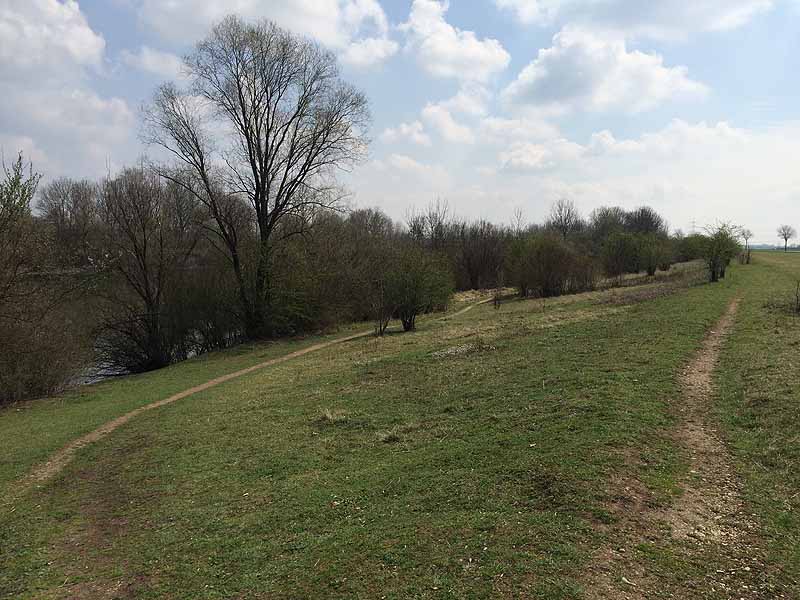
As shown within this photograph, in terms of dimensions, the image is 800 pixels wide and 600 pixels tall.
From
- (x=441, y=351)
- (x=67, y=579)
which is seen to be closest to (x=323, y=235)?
(x=441, y=351)

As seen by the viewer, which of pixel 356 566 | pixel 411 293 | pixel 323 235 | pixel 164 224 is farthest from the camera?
pixel 323 235

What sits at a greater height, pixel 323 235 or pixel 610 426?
pixel 323 235

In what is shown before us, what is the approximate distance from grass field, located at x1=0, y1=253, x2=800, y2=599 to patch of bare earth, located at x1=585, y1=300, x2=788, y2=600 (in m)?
0.07

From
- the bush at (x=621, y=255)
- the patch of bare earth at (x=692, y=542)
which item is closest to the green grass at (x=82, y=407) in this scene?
the patch of bare earth at (x=692, y=542)

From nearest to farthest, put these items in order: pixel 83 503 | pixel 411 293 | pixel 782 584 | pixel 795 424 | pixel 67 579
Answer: pixel 782 584, pixel 67 579, pixel 795 424, pixel 83 503, pixel 411 293

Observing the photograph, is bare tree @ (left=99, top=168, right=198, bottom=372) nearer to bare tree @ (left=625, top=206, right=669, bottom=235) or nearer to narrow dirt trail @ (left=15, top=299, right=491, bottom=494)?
narrow dirt trail @ (left=15, top=299, right=491, bottom=494)

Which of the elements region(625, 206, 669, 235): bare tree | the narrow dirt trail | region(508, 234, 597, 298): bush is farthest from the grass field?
region(625, 206, 669, 235): bare tree

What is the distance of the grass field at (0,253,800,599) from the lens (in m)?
4.69

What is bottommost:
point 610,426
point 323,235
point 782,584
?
point 782,584

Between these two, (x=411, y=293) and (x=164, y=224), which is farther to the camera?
(x=164, y=224)

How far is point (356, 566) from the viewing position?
→ 4.83 m

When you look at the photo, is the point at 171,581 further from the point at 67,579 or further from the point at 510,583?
the point at 510,583

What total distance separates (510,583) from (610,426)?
3.78 meters

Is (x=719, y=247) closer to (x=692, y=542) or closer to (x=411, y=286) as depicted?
(x=411, y=286)
